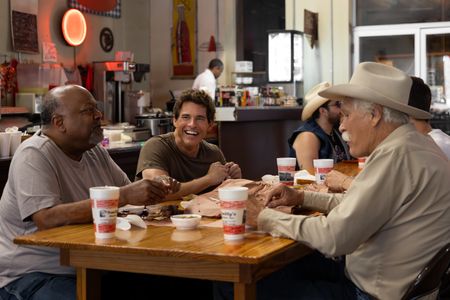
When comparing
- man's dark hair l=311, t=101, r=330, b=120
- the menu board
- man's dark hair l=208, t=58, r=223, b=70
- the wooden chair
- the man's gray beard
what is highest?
the menu board

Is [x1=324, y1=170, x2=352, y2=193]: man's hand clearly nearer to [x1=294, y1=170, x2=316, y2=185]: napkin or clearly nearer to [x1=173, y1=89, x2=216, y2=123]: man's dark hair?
[x1=294, y1=170, x2=316, y2=185]: napkin

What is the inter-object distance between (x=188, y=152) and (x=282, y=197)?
1.39m

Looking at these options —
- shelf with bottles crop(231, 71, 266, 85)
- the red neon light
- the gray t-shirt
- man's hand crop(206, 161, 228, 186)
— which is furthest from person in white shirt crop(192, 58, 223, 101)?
the gray t-shirt

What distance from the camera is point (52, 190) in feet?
10.0

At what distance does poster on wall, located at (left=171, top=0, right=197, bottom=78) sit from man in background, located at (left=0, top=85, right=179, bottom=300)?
39.9ft

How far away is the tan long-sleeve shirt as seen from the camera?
A: 247 cm

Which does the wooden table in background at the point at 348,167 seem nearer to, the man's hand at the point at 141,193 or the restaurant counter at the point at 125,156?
the man's hand at the point at 141,193

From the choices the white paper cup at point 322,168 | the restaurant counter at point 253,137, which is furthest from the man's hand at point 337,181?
the restaurant counter at point 253,137

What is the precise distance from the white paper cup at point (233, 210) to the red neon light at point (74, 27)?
10575mm

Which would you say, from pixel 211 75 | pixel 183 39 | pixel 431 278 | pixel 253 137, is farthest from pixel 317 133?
pixel 183 39

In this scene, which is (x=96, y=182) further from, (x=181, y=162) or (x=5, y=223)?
(x=181, y=162)

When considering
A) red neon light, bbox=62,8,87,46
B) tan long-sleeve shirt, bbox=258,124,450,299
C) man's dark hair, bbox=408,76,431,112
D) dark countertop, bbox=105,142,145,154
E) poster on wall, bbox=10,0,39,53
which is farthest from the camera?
red neon light, bbox=62,8,87,46

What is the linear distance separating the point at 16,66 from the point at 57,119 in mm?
8019

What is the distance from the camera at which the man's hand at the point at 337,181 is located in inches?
141
